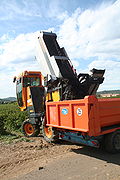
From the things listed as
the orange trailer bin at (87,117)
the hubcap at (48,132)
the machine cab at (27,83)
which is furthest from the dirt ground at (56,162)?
the machine cab at (27,83)

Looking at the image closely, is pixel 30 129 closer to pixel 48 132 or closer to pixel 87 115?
pixel 48 132

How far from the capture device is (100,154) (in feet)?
19.2

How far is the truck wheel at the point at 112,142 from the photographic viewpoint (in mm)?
5719

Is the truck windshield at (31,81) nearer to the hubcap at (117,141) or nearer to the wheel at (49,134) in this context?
the wheel at (49,134)

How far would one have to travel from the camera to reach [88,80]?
7.32 m

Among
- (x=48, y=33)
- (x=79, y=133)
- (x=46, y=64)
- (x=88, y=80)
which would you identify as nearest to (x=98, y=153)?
(x=79, y=133)

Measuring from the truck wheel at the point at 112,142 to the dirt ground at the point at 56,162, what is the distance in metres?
0.18

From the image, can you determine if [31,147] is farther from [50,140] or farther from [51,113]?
[51,113]

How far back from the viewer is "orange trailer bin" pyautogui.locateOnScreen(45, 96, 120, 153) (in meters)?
5.09

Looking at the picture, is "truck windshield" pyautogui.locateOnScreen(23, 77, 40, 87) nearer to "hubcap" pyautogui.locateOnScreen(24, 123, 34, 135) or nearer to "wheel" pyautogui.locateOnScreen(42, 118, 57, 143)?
"hubcap" pyautogui.locateOnScreen(24, 123, 34, 135)

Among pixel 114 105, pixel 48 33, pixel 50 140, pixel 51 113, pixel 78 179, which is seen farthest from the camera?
pixel 48 33

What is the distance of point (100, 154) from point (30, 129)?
4.46m

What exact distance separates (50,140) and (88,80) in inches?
100

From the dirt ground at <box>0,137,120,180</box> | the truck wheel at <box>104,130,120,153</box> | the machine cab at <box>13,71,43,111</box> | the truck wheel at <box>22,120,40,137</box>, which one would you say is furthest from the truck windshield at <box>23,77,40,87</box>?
the truck wheel at <box>104,130,120,153</box>
